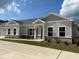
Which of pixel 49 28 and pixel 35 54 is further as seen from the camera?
pixel 49 28

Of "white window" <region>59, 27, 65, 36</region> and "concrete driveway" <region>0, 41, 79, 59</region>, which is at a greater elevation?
"white window" <region>59, 27, 65, 36</region>

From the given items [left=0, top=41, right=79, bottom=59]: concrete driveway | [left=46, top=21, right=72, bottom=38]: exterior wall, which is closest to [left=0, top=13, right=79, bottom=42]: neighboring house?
[left=46, top=21, right=72, bottom=38]: exterior wall

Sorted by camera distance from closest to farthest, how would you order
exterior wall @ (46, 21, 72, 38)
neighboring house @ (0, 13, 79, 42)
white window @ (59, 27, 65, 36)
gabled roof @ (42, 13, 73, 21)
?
exterior wall @ (46, 21, 72, 38)
neighboring house @ (0, 13, 79, 42)
white window @ (59, 27, 65, 36)
gabled roof @ (42, 13, 73, 21)

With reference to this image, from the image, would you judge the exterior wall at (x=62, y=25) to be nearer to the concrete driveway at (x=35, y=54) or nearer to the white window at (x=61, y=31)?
the white window at (x=61, y=31)

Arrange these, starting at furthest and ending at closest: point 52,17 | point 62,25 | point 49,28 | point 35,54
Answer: point 52,17
point 49,28
point 62,25
point 35,54

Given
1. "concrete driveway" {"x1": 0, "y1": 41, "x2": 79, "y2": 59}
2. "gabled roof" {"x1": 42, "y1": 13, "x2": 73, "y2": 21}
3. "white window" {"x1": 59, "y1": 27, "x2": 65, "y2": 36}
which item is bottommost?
"concrete driveway" {"x1": 0, "y1": 41, "x2": 79, "y2": 59}

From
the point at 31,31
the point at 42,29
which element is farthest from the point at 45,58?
the point at 31,31

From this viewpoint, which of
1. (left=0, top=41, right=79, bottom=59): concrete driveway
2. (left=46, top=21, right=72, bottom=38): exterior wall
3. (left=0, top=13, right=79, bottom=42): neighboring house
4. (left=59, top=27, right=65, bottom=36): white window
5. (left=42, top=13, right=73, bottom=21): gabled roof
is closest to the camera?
(left=0, top=41, right=79, bottom=59): concrete driveway

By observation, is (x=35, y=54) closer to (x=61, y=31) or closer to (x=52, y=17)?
(x=61, y=31)

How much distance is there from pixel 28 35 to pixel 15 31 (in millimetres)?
3431

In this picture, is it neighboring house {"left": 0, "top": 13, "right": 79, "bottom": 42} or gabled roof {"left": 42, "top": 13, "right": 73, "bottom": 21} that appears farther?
gabled roof {"left": 42, "top": 13, "right": 73, "bottom": 21}

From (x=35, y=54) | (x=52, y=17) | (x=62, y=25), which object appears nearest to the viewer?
(x=35, y=54)

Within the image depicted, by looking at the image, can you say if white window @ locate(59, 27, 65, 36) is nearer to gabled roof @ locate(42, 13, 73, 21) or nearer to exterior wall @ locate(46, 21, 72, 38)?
exterior wall @ locate(46, 21, 72, 38)

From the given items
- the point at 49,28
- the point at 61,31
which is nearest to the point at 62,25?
the point at 61,31
